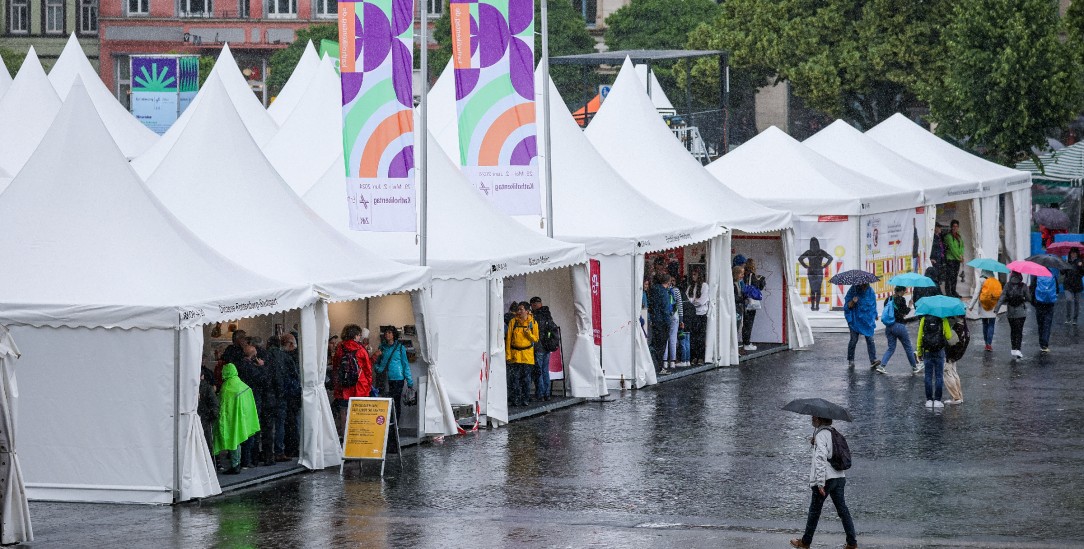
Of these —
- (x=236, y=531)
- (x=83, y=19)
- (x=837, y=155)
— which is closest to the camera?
(x=236, y=531)

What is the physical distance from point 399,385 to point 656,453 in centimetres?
292

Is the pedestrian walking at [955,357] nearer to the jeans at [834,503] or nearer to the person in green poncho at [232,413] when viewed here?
the jeans at [834,503]

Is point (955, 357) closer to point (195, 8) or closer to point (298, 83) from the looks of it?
point (298, 83)

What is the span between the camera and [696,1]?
65000 millimetres

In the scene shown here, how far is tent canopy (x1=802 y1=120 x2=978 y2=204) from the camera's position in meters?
30.9

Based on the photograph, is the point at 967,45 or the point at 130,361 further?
the point at 967,45

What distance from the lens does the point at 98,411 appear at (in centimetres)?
1466

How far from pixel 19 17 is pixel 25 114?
5034 cm

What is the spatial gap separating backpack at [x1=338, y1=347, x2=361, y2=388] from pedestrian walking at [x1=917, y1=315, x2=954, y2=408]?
7337 mm

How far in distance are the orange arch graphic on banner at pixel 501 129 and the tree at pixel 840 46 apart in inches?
1204

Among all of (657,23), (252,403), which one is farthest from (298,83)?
(657,23)

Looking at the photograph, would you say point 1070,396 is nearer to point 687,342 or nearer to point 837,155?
point 687,342

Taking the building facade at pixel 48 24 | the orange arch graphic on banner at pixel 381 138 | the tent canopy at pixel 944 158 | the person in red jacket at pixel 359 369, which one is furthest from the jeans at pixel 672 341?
the building facade at pixel 48 24

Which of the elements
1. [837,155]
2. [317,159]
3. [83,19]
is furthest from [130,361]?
[83,19]
